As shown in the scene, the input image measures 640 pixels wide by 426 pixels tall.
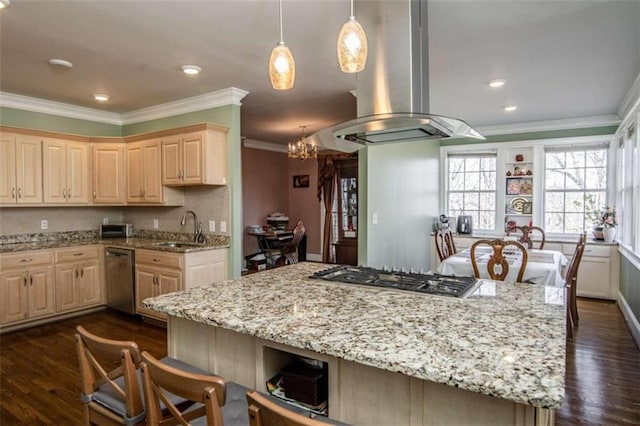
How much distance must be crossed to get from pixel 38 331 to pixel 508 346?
468cm

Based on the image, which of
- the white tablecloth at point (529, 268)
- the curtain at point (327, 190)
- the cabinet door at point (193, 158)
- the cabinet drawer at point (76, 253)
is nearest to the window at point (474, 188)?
the white tablecloth at point (529, 268)

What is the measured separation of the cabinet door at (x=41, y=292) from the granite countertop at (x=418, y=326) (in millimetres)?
3192

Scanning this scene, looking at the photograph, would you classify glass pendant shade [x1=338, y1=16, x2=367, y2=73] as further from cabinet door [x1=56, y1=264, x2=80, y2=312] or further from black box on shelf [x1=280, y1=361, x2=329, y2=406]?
cabinet door [x1=56, y1=264, x2=80, y2=312]

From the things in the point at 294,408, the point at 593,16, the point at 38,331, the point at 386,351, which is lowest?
the point at 38,331

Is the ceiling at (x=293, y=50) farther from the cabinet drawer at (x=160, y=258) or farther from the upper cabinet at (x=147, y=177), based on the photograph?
the cabinet drawer at (x=160, y=258)

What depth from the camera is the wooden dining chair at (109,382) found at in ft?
4.19

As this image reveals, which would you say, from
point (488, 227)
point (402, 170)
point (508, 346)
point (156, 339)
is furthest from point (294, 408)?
point (488, 227)

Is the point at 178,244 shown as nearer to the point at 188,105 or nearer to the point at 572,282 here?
the point at 188,105

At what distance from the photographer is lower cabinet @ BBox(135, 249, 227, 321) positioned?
3.94 metres

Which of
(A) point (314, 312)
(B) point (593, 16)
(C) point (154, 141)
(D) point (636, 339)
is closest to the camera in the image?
(A) point (314, 312)

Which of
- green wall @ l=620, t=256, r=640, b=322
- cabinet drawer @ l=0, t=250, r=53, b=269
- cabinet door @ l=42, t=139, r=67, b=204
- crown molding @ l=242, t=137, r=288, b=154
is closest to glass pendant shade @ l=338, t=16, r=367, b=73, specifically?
green wall @ l=620, t=256, r=640, b=322

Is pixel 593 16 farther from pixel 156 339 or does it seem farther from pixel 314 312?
pixel 156 339

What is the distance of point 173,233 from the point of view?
4934mm

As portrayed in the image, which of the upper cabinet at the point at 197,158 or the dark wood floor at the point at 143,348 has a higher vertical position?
the upper cabinet at the point at 197,158
